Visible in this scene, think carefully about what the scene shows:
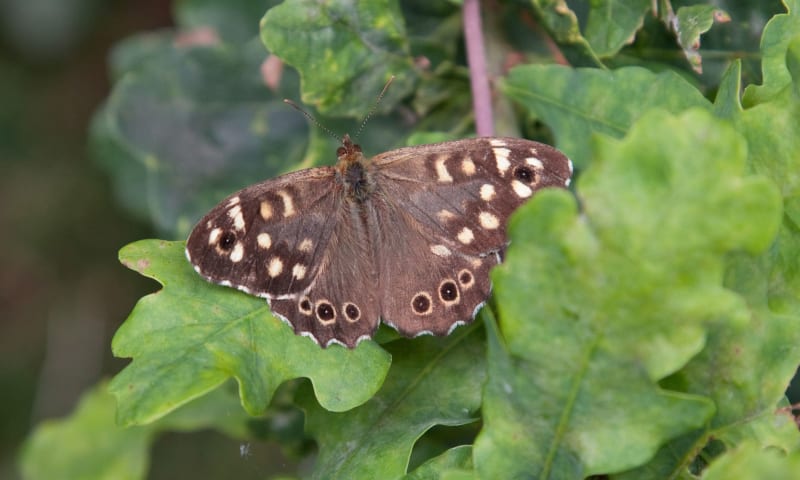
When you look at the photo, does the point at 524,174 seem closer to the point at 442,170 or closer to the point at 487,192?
the point at 487,192

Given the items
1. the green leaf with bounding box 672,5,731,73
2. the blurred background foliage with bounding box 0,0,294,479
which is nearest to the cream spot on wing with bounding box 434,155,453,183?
the green leaf with bounding box 672,5,731,73

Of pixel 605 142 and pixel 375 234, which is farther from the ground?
pixel 605 142

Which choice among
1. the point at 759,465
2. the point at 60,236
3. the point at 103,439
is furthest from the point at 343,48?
the point at 60,236

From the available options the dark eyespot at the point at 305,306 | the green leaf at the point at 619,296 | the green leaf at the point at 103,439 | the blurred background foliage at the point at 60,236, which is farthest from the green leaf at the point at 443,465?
the blurred background foliage at the point at 60,236

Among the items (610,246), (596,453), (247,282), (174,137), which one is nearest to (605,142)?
(610,246)

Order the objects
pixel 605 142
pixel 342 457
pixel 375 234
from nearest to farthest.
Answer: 1. pixel 605 142
2. pixel 342 457
3. pixel 375 234

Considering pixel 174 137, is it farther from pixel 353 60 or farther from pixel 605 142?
pixel 605 142
